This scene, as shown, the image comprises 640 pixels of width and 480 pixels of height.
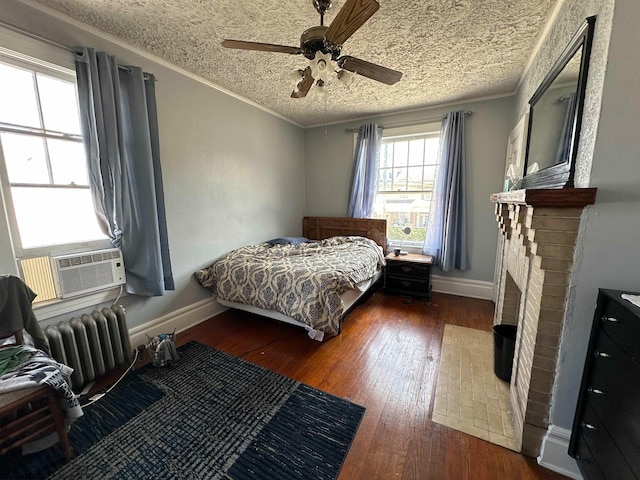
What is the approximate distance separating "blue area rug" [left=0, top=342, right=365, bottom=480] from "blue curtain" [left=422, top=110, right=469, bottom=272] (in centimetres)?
252

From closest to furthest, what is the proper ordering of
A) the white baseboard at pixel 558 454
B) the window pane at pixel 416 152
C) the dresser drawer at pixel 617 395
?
1. the dresser drawer at pixel 617 395
2. the white baseboard at pixel 558 454
3. the window pane at pixel 416 152

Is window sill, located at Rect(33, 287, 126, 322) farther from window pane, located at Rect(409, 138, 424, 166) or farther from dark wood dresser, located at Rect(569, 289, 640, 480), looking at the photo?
window pane, located at Rect(409, 138, 424, 166)

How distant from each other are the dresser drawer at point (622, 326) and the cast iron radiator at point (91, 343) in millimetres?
2839

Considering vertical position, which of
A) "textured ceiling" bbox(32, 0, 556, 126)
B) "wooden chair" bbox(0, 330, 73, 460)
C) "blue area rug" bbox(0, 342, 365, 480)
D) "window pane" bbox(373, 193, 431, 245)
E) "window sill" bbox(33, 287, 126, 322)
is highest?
"textured ceiling" bbox(32, 0, 556, 126)

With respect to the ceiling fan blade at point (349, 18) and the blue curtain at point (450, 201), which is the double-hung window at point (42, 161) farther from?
the blue curtain at point (450, 201)

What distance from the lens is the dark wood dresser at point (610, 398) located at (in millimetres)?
867

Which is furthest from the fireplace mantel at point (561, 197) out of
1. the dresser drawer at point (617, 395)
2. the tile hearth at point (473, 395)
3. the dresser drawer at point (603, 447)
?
the tile hearth at point (473, 395)

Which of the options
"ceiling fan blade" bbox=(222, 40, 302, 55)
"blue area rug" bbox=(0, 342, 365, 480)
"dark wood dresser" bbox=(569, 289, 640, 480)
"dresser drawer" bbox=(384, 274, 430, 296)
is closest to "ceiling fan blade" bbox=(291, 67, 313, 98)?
"ceiling fan blade" bbox=(222, 40, 302, 55)

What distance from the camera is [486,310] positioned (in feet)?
10.0

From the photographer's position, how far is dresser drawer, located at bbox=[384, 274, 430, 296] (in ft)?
11.1

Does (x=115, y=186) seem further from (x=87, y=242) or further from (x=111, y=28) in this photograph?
(x=111, y=28)

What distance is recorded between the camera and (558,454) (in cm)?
125

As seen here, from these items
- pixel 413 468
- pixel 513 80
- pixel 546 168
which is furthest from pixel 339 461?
pixel 513 80

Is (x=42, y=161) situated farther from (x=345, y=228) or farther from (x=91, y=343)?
(x=345, y=228)
